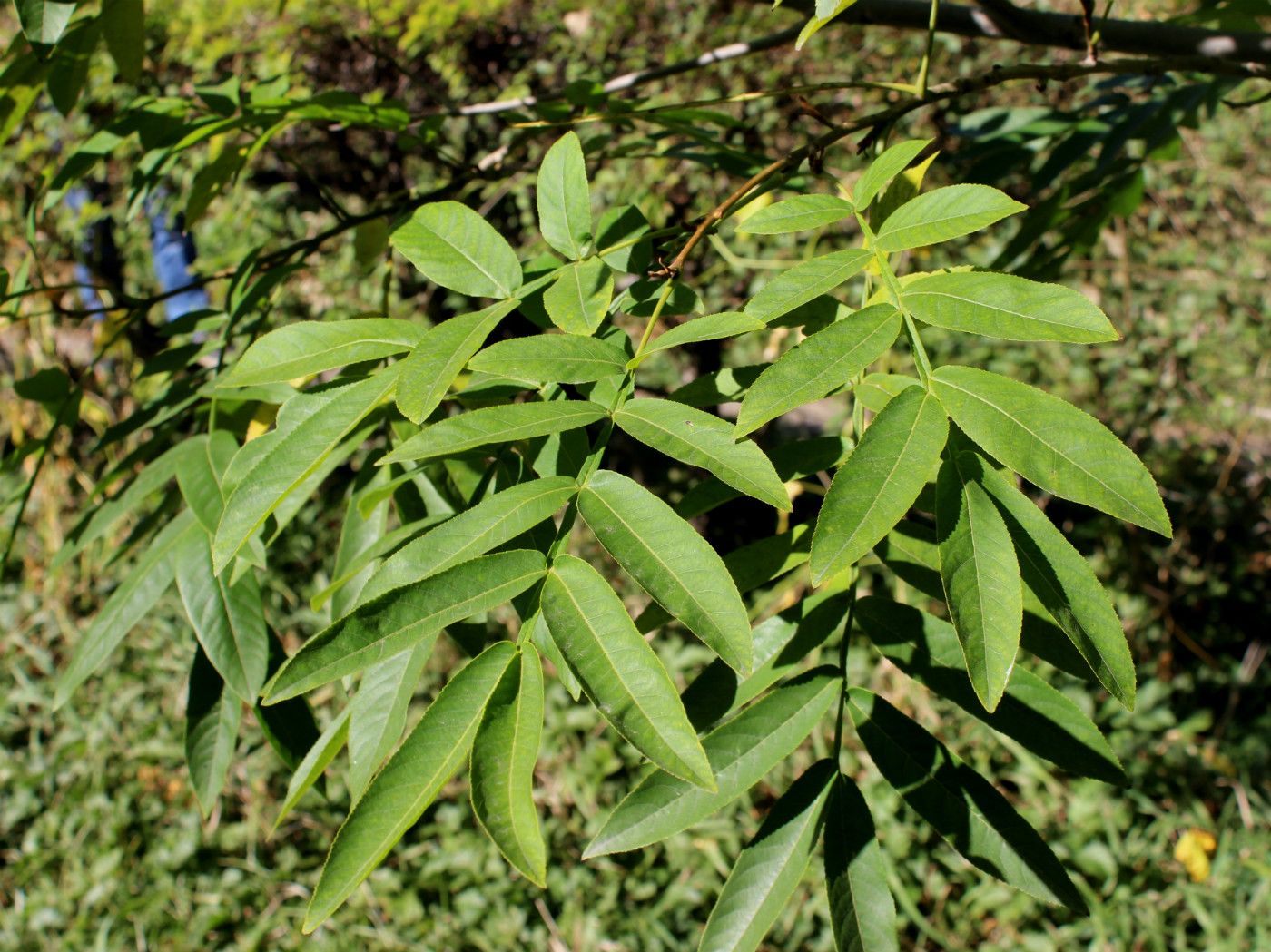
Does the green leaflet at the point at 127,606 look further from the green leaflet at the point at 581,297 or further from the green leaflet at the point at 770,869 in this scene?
the green leaflet at the point at 770,869

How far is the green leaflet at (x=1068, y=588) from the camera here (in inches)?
23.3

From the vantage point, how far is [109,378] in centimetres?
455

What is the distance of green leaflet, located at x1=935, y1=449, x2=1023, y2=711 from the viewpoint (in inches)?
22.5

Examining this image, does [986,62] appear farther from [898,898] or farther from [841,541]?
[841,541]

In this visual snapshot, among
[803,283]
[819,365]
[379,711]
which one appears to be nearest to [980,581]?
[819,365]

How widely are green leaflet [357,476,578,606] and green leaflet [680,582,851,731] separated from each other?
24 centimetres

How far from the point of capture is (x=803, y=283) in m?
0.77

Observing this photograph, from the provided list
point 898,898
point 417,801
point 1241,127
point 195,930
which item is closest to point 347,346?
point 417,801

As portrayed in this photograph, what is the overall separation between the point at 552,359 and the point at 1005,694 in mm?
497

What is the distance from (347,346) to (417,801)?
0.44 metres

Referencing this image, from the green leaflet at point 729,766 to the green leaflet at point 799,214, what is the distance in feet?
1.42

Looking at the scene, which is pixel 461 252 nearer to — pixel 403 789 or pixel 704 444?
pixel 704 444

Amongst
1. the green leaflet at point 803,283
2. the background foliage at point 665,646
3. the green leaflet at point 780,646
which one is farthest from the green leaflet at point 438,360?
the background foliage at point 665,646

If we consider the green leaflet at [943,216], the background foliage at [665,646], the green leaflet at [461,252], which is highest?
the green leaflet at [461,252]
